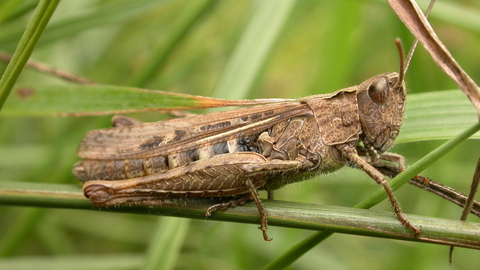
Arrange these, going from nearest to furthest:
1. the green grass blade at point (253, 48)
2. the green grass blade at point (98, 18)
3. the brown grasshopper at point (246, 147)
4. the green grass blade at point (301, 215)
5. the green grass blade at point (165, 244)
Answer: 1. the green grass blade at point (301, 215)
2. the brown grasshopper at point (246, 147)
3. the green grass blade at point (165, 244)
4. the green grass blade at point (253, 48)
5. the green grass blade at point (98, 18)

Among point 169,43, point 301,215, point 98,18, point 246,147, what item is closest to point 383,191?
point 301,215

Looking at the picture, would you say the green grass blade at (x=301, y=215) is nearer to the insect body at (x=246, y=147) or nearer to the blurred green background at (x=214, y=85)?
the insect body at (x=246, y=147)

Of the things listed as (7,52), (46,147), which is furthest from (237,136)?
(46,147)

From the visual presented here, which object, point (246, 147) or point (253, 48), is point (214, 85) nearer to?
point (253, 48)

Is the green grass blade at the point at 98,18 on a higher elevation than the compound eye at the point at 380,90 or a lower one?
lower

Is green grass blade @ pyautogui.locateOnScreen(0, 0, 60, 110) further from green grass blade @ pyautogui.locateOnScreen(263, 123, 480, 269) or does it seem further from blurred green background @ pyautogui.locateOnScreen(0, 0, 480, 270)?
green grass blade @ pyautogui.locateOnScreen(263, 123, 480, 269)

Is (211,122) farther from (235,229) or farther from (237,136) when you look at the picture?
(235,229)

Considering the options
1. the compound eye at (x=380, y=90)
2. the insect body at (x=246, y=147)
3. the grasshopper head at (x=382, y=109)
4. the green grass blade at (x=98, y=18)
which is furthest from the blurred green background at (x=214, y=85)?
the compound eye at (x=380, y=90)
